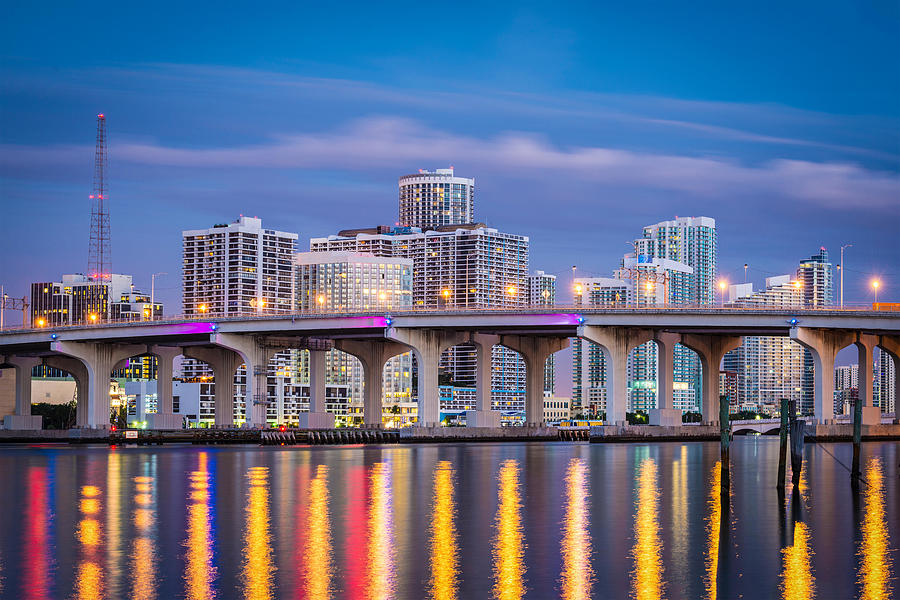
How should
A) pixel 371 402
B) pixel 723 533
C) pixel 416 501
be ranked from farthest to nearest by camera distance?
pixel 371 402 < pixel 416 501 < pixel 723 533

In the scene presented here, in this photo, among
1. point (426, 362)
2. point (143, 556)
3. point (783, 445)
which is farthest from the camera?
point (426, 362)

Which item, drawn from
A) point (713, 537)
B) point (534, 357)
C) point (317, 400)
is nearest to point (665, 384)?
point (534, 357)

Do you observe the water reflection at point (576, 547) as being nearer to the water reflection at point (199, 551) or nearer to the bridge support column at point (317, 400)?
the water reflection at point (199, 551)

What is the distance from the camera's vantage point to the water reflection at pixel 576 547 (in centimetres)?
3316

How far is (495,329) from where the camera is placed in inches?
5522

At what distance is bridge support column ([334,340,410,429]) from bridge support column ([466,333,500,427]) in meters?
13.4

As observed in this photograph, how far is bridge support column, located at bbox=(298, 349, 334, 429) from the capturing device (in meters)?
155

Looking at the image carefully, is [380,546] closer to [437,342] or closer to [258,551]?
[258,551]

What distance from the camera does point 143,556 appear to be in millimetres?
38125

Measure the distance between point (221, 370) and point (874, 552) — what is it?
5338 inches

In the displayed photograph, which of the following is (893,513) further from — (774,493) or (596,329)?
(596,329)

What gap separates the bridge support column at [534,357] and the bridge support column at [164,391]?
49.6 m

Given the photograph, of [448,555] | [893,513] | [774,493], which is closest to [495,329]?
[774,493]

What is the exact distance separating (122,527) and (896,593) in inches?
1093
